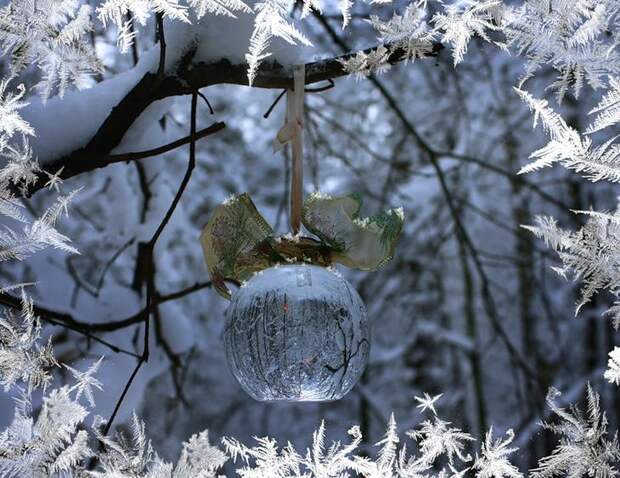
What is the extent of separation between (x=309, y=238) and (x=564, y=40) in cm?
32

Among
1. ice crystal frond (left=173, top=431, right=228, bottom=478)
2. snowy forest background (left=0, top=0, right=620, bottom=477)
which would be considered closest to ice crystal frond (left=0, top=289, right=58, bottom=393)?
snowy forest background (left=0, top=0, right=620, bottom=477)

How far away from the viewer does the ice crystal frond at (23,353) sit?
71 cm

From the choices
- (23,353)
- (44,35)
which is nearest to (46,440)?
(23,353)

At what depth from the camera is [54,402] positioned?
0.73m

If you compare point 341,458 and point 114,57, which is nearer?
point 341,458

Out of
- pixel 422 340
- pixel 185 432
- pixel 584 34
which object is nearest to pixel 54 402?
pixel 584 34

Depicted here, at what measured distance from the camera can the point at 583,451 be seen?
2.47ft

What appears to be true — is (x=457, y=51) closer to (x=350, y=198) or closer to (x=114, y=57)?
(x=350, y=198)

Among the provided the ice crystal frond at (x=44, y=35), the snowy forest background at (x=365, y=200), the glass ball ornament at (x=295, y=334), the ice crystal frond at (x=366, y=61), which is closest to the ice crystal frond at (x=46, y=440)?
the snowy forest background at (x=365, y=200)

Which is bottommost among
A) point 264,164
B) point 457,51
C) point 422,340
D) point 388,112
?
point 422,340

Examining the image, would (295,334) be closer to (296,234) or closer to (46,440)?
(296,234)

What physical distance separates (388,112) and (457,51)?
2926 mm

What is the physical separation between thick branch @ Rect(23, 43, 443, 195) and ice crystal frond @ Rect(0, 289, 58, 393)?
192 millimetres

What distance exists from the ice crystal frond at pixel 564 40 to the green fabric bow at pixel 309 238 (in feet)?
0.84
